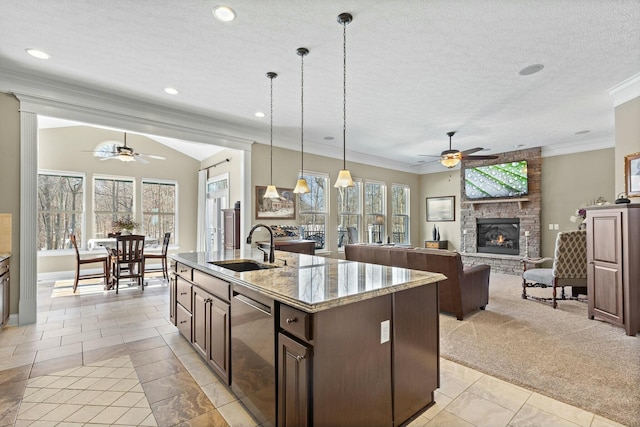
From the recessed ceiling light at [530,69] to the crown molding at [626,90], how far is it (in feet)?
3.89

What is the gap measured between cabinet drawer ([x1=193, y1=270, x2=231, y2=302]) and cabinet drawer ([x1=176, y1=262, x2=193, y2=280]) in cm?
11

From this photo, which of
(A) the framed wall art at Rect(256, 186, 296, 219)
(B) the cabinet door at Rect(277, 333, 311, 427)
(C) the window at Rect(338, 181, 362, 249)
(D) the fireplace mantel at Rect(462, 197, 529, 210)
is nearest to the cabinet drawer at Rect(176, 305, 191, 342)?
(B) the cabinet door at Rect(277, 333, 311, 427)

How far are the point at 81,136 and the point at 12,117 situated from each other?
3587 mm

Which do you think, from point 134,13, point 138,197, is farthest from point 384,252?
point 138,197

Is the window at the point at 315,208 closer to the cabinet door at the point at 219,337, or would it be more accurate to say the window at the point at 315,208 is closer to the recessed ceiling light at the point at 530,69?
the recessed ceiling light at the point at 530,69

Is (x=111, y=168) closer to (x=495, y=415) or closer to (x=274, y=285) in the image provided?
(x=274, y=285)

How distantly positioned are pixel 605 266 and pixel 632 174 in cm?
118

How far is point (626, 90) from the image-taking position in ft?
12.1

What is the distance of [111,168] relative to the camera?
7098 millimetres

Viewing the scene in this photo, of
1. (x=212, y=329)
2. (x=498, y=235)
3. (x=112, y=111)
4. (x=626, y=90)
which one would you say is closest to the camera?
(x=212, y=329)

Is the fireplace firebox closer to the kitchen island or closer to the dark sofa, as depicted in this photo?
the dark sofa

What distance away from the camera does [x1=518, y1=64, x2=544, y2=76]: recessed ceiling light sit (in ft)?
10.7

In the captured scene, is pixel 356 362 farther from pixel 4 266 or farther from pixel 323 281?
pixel 4 266

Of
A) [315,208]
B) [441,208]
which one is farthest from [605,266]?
[441,208]
